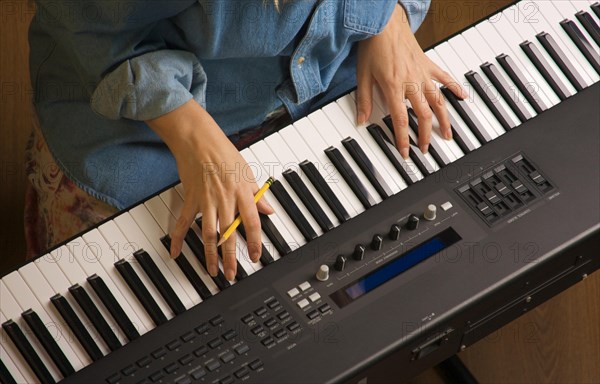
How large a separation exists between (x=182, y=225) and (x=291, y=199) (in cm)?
19

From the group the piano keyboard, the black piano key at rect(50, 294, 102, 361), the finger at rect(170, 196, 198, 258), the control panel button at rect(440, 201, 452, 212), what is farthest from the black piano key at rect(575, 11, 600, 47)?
the black piano key at rect(50, 294, 102, 361)

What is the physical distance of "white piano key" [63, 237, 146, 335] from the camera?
4.66 ft

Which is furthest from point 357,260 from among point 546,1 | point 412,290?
point 546,1

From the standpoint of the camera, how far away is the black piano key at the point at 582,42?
5.32 feet

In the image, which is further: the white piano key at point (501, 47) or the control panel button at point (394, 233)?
the white piano key at point (501, 47)

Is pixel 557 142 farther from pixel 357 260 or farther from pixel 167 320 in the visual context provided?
pixel 167 320

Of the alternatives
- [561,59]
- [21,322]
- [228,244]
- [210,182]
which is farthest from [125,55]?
[561,59]

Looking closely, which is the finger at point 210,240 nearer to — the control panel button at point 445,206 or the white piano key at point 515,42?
the control panel button at point 445,206

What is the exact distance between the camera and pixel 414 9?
68.8 inches

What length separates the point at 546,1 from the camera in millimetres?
1655

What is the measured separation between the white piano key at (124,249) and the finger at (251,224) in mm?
160

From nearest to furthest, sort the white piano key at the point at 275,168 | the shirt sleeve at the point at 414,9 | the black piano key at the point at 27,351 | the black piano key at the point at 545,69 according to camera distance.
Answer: the black piano key at the point at 27,351, the white piano key at the point at 275,168, the black piano key at the point at 545,69, the shirt sleeve at the point at 414,9

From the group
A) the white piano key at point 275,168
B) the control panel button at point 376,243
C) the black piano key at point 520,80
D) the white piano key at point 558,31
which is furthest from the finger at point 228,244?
the white piano key at point 558,31

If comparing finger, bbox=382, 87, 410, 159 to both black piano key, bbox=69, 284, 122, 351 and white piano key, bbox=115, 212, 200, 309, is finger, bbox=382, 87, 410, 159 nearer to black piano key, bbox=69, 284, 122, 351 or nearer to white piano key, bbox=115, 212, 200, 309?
white piano key, bbox=115, 212, 200, 309
